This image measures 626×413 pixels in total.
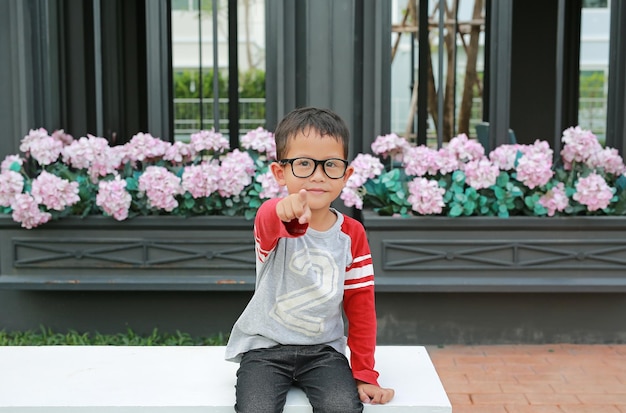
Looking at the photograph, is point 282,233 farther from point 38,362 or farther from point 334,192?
point 38,362

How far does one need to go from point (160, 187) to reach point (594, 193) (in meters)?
2.41

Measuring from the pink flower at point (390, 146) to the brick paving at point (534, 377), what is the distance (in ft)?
3.79

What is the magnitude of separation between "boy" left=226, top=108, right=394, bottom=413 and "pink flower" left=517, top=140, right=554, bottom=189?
2185 millimetres

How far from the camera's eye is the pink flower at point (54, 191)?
4211 millimetres

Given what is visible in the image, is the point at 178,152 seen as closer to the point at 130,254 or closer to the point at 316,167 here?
the point at 130,254

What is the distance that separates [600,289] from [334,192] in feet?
8.78

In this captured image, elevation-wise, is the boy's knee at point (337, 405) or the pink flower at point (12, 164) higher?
the pink flower at point (12, 164)

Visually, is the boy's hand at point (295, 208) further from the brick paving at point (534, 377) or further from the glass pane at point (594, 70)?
the glass pane at point (594, 70)

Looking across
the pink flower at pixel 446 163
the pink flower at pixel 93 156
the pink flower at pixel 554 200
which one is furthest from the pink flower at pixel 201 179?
the pink flower at pixel 554 200

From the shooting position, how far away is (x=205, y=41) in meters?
14.9

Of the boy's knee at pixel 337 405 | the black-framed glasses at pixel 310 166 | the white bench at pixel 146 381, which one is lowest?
A: the white bench at pixel 146 381

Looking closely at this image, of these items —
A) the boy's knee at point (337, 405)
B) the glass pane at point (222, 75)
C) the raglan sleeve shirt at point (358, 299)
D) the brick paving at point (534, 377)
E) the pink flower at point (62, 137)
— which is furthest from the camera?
the glass pane at point (222, 75)

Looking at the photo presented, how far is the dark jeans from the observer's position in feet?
6.82

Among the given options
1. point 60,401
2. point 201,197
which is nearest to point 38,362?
point 60,401
